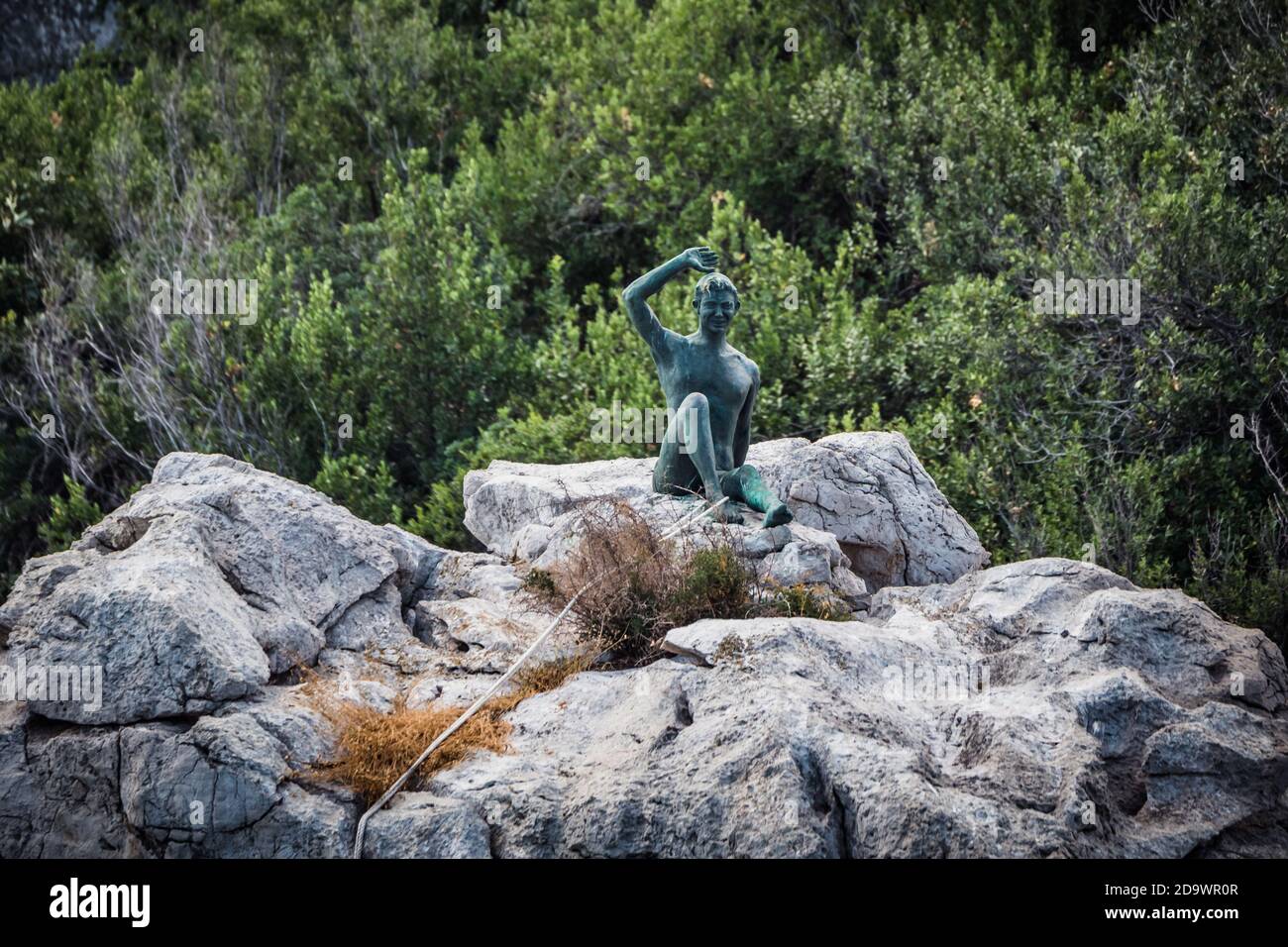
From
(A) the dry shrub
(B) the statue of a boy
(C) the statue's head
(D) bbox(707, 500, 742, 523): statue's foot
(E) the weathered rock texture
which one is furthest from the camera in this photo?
(C) the statue's head

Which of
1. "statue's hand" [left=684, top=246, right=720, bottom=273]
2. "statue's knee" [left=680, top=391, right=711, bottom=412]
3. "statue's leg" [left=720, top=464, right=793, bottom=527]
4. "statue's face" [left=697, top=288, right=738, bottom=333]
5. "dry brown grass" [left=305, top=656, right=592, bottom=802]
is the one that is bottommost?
"dry brown grass" [left=305, top=656, right=592, bottom=802]

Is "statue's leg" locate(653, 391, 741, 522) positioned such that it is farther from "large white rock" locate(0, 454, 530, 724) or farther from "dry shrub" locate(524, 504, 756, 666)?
"large white rock" locate(0, 454, 530, 724)

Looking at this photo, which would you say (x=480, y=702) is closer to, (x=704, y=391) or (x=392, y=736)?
(x=392, y=736)

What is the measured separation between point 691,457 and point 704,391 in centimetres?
52

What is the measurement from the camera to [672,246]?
26.4 metres

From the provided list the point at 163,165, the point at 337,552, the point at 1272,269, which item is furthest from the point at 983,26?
the point at 337,552

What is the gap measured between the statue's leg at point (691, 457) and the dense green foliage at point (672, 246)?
8009 millimetres

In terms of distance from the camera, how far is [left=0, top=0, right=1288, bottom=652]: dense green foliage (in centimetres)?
2122

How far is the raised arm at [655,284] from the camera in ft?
39.7

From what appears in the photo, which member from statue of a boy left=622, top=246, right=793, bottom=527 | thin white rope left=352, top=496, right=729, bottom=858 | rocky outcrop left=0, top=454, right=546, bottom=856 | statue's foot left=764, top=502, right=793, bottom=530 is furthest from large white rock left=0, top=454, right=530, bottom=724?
statue's foot left=764, top=502, right=793, bottom=530

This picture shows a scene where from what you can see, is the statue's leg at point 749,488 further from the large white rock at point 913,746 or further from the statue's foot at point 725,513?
the large white rock at point 913,746

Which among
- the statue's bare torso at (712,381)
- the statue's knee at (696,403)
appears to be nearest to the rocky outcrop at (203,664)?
the statue's knee at (696,403)

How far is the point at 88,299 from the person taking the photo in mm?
27078

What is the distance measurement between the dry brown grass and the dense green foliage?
34.5 feet
